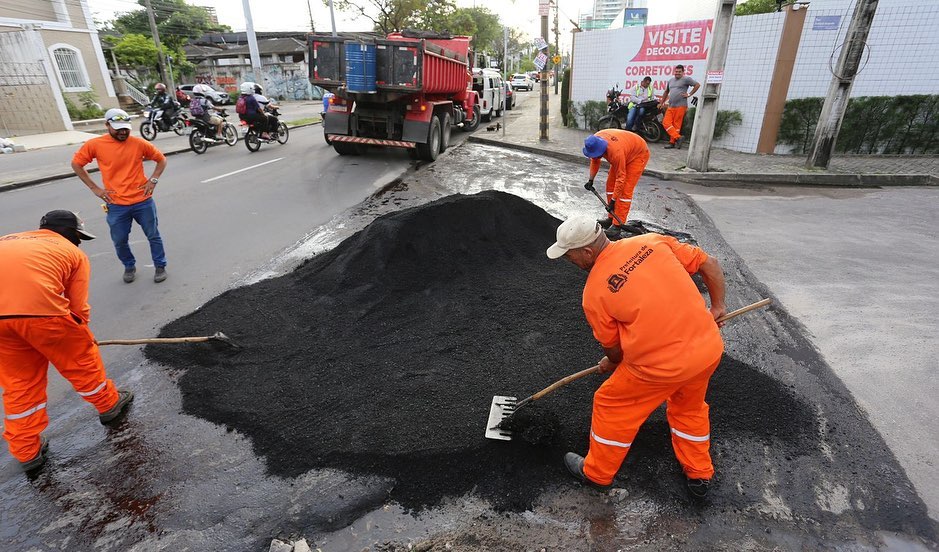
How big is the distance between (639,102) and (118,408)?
12.0 m

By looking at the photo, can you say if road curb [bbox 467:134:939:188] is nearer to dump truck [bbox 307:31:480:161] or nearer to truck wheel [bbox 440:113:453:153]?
dump truck [bbox 307:31:480:161]

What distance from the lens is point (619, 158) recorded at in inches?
217

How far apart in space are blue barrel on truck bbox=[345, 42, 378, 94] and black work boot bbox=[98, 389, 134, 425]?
7427mm

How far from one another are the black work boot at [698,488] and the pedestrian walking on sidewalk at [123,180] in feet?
16.1

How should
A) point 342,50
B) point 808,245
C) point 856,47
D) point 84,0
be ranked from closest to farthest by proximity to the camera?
1. point 808,245
2. point 856,47
3. point 342,50
4. point 84,0

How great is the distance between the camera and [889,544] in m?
2.11

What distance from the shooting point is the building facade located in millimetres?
14469

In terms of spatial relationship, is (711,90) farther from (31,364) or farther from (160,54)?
(160,54)

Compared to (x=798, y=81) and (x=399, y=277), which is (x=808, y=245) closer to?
(x=399, y=277)

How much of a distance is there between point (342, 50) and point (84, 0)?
17605mm

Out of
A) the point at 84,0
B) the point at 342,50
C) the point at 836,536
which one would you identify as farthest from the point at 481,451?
the point at 84,0

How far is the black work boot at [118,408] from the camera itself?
280cm

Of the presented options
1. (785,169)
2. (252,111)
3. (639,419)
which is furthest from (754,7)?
(639,419)

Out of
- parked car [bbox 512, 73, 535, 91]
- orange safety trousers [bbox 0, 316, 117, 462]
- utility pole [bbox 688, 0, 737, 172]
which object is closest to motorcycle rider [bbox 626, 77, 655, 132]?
utility pole [bbox 688, 0, 737, 172]
